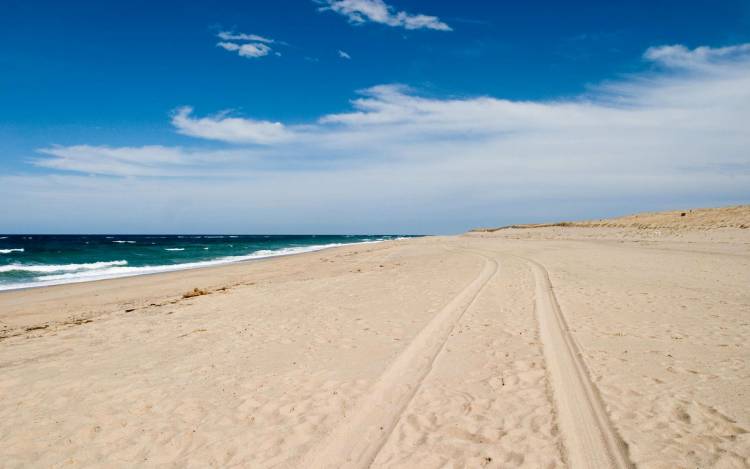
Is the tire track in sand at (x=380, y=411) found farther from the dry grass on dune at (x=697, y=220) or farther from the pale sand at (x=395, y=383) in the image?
the dry grass on dune at (x=697, y=220)

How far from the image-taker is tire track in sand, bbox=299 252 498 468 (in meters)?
4.26

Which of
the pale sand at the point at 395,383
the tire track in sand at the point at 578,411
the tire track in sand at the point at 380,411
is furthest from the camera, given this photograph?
the pale sand at the point at 395,383

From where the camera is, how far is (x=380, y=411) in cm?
519

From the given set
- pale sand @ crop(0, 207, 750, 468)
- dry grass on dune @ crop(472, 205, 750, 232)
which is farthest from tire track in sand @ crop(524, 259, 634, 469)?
dry grass on dune @ crop(472, 205, 750, 232)

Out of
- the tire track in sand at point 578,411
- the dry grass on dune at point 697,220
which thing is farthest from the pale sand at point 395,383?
the dry grass on dune at point 697,220

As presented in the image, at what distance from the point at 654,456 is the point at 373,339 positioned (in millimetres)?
4940

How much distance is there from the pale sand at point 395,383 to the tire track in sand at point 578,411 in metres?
0.02

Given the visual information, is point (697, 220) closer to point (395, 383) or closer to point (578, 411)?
point (578, 411)

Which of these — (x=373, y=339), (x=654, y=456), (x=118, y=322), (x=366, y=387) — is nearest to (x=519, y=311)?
(x=373, y=339)

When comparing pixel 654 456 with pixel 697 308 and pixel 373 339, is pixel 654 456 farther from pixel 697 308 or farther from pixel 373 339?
pixel 697 308

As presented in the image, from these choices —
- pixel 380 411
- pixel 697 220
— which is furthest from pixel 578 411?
pixel 697 220

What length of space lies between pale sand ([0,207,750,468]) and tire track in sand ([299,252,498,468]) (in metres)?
0.03

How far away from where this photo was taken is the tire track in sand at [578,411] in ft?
13.4

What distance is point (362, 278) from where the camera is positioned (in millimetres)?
17219
